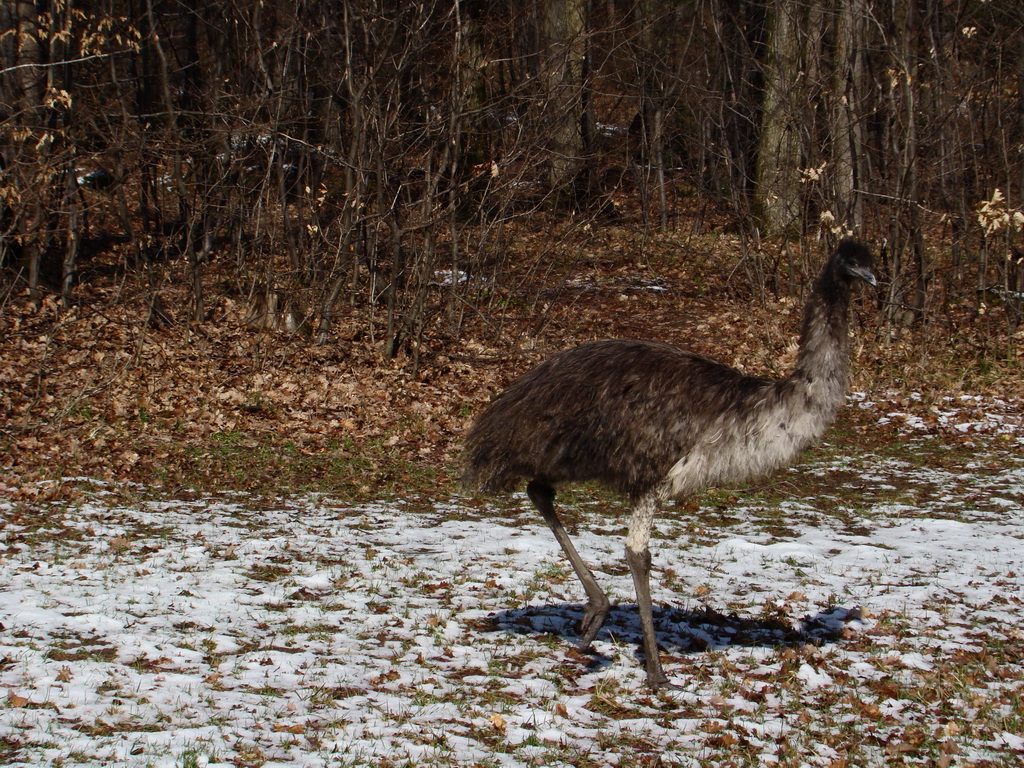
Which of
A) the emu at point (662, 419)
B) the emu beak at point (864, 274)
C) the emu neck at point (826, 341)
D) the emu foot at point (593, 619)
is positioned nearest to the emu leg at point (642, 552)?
the emu at point (662, 419)

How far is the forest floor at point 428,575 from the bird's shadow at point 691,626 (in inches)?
1.1

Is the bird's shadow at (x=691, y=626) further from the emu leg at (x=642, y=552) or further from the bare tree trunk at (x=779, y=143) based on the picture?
the bare tree trunk at (x=779, y=143)

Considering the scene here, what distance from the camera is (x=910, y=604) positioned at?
7586mm

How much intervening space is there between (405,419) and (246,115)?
5.94 m

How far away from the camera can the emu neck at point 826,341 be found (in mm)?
6082

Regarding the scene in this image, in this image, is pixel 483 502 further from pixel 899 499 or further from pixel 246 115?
pixel 246 115

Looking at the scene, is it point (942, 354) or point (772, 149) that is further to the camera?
point (772, 149)

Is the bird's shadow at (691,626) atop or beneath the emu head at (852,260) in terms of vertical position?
beneath

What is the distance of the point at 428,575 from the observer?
26.2 feet

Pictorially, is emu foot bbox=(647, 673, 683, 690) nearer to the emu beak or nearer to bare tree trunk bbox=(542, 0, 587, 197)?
the emu beak

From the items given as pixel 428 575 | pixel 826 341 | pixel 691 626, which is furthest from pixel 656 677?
pixel 428 575

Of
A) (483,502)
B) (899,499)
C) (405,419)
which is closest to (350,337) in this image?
(405,419)

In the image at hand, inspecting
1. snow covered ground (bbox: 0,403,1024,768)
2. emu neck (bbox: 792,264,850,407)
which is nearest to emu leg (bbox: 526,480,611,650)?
snow covered ground (bbox: 0,403,1024,768)

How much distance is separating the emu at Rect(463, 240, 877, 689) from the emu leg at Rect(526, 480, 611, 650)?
1cm
